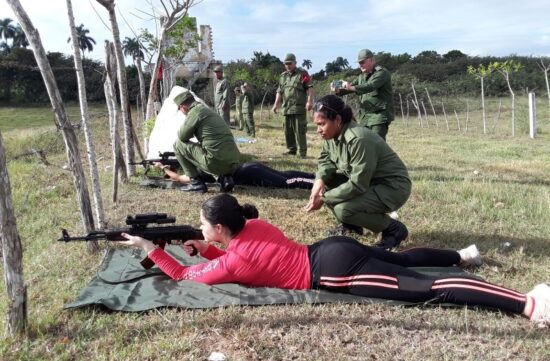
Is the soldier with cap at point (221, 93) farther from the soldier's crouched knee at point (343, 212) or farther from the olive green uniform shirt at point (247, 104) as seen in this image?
the soldier's crouched knee at point (343, 212)

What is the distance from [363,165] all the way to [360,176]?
10cm

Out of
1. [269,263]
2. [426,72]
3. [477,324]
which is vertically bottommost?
[477,324]

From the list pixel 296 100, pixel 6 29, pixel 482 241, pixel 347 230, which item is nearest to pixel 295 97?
pixel 296 100

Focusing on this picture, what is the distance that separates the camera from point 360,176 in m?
4.32

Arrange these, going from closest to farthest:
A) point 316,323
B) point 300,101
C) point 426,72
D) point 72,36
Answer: point 316,323 → point 72,36 → point 300,101 → point 426,72

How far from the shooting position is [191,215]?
5.79 metres

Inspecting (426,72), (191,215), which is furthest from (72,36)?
(426,72)

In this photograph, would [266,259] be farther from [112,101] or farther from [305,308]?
[112,101]

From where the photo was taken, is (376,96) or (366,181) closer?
(366,181)

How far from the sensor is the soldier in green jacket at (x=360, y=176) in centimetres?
432

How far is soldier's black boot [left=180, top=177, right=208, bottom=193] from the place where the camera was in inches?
271

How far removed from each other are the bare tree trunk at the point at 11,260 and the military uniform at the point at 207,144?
12.5 ft

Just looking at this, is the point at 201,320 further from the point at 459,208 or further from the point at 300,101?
the point at 300,101

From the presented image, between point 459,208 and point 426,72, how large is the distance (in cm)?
3299
